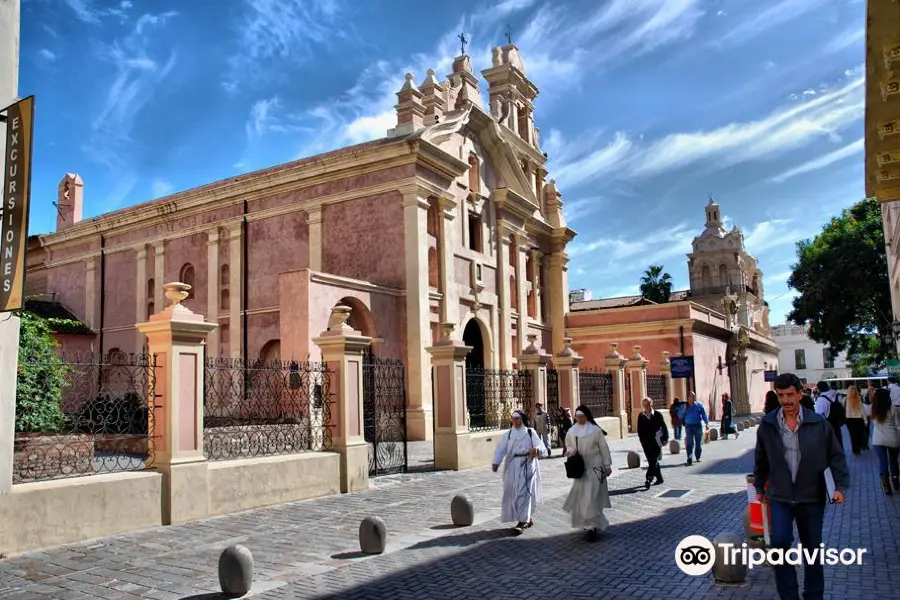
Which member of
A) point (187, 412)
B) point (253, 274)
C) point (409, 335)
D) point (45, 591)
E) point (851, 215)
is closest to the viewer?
point (45, 591)

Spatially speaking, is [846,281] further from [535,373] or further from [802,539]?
→ [802,539]

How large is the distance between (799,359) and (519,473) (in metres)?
92.0

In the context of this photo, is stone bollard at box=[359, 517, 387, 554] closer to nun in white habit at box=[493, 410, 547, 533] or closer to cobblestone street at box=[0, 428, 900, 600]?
cobblestone street at box=[0, 428, 900, 600]

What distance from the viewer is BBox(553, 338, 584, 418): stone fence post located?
72.2 ft

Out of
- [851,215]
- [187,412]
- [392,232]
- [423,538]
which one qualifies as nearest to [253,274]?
[392,232]

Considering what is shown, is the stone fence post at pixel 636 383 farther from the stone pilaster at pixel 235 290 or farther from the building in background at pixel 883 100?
the building in background at pixel 883 100

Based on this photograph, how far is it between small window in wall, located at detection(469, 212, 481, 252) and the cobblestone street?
1730cm

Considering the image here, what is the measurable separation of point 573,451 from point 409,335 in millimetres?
15147

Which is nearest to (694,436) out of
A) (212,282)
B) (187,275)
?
(212,282)

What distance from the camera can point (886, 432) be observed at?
35.5ft

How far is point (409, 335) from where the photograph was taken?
2397 centimetres

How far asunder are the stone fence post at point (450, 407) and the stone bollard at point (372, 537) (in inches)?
309

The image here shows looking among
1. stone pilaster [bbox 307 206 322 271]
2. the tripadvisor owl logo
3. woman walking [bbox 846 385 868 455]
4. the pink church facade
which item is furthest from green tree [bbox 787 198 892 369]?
the tripadvisor owl logo

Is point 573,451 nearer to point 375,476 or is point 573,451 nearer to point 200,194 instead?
point 375,476
